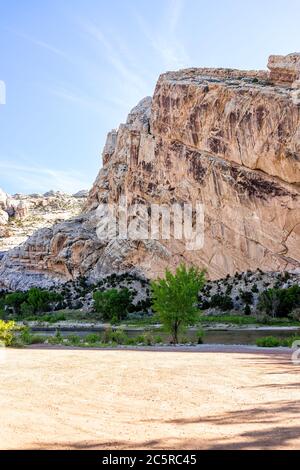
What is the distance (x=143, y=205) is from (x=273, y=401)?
294ft

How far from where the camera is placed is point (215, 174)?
85.6 meters

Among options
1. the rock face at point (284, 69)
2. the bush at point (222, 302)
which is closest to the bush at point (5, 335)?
the bush at point (222, 302)

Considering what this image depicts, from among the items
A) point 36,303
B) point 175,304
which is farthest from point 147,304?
point 175,304

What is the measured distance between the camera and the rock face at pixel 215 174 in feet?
258

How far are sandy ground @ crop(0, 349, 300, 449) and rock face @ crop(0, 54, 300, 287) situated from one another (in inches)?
2647

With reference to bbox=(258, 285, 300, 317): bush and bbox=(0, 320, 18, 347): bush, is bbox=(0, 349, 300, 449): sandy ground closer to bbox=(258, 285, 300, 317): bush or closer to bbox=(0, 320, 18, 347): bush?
bbox=(0, 320, 18, 347): bush

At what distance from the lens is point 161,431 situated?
704 cm

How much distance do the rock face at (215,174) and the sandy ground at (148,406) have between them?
67238 mm

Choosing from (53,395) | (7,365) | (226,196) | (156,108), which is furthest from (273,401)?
(156,108)

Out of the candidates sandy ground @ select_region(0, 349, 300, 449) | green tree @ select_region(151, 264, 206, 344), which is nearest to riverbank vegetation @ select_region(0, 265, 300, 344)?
green tree @ select_region(151, 264, 206, 344)

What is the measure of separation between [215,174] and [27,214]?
11182 centimetres

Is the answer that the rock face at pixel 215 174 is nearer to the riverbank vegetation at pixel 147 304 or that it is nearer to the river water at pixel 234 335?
the riverbank vegetation at pixel 147 304

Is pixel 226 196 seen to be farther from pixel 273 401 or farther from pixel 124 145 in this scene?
pixel 273 401

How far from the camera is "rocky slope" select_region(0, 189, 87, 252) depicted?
15710cm
